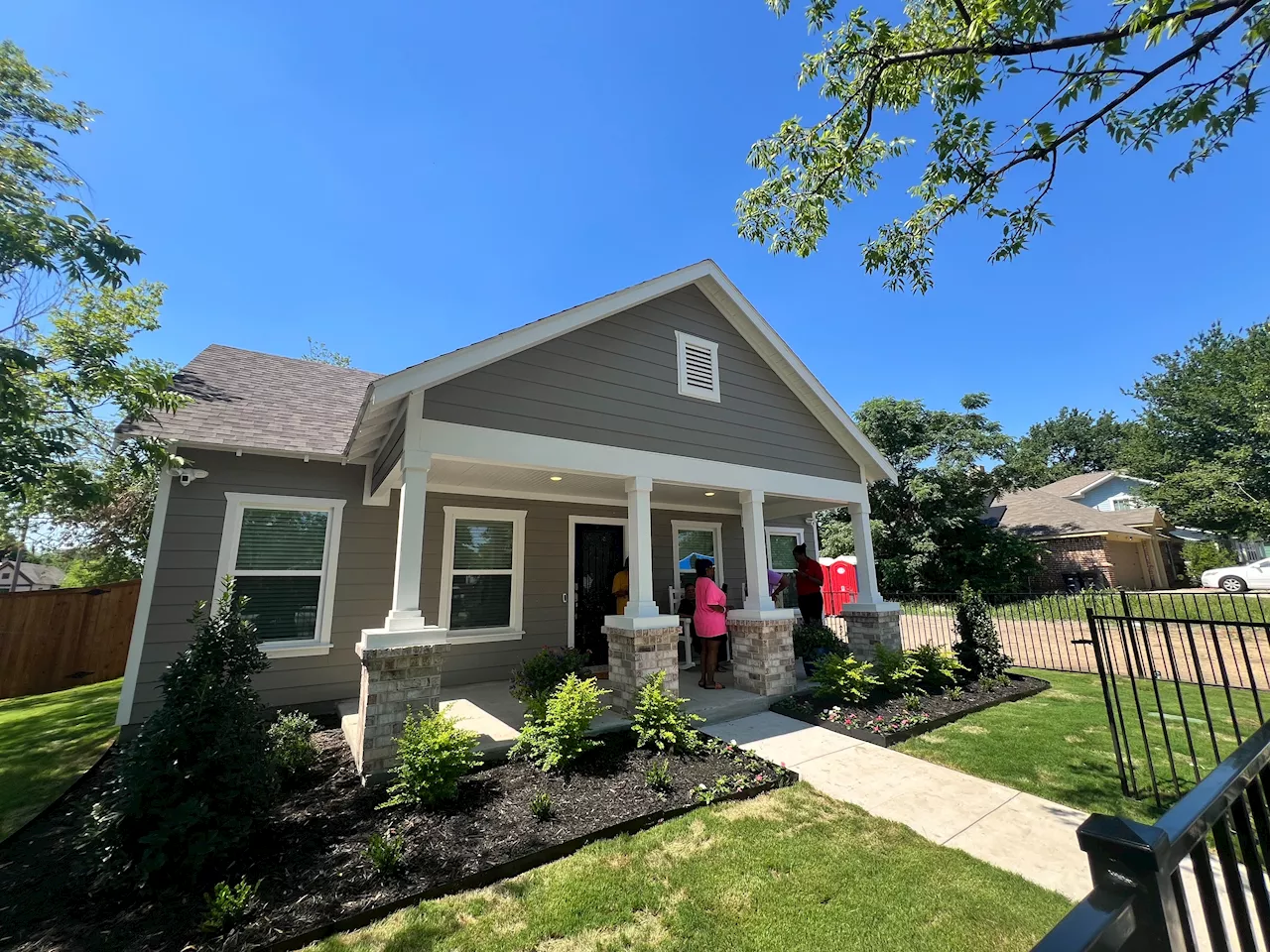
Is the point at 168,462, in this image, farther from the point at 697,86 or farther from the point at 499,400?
the point at 697,86

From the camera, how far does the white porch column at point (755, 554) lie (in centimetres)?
712

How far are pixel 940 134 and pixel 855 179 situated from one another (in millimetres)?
882

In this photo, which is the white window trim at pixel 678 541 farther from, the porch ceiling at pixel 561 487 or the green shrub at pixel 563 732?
the green shrub at pixel 563 732

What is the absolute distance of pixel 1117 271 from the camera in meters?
9.73

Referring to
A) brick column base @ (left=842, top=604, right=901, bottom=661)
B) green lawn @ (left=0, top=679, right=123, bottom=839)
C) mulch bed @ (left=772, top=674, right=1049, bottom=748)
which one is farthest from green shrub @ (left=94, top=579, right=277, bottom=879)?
brick column base @ (left=842, top=604, right=901, bottom=661)

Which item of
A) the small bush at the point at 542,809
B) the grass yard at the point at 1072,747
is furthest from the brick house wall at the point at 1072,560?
the small bush at the point at 542,809

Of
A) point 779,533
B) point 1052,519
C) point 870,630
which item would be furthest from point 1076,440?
point 870,630

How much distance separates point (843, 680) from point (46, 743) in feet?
33.0

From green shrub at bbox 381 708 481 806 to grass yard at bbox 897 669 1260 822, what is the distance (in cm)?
451

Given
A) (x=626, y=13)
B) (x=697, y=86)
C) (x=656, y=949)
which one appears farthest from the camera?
(x=697, y=86)

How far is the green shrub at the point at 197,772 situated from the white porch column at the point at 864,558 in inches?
321

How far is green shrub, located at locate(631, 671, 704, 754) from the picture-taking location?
5.09m

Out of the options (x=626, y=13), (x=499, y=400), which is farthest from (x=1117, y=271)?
(x=499, y=400)

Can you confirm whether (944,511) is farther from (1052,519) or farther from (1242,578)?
(1242,578)
